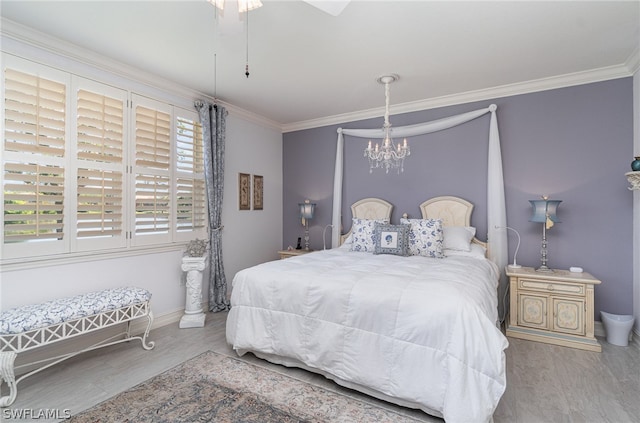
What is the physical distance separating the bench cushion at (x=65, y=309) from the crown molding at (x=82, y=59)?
2.03 m

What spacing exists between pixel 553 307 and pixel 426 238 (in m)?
1.35

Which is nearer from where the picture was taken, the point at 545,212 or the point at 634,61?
the point at 634,61

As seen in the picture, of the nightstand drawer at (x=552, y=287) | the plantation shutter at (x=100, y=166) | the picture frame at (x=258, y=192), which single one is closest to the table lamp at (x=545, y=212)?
the nightstand drawer at (x=552, y=287)

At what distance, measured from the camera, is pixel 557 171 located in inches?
138

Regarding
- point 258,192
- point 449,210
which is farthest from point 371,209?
point 258,192

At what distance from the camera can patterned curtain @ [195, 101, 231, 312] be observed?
396cm

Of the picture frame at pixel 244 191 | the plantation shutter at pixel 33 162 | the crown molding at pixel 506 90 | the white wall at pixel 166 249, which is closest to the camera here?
the plantation shutter at pixel 33 162

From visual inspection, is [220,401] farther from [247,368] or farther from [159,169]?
[159,169]

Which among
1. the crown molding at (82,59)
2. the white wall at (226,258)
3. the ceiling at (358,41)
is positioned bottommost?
the white wall at (226,258)

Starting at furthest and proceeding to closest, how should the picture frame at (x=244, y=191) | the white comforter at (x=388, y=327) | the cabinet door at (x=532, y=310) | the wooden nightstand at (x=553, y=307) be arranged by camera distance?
1. the picture frame at (x=244, y=191)
2. the cabinet door at (x=532, y=310)
3. the wooden nightstand at (x=553, y=307)
4. the white comforter at (x=388, y=327)

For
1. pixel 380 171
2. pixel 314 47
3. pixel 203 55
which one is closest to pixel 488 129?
pixel 380 171

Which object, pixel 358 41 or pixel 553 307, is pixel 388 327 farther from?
pixel 358 41

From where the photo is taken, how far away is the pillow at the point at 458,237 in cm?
359

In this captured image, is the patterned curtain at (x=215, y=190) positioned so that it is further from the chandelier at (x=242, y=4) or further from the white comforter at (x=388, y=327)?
the chandelier at (x=242, y=4)
